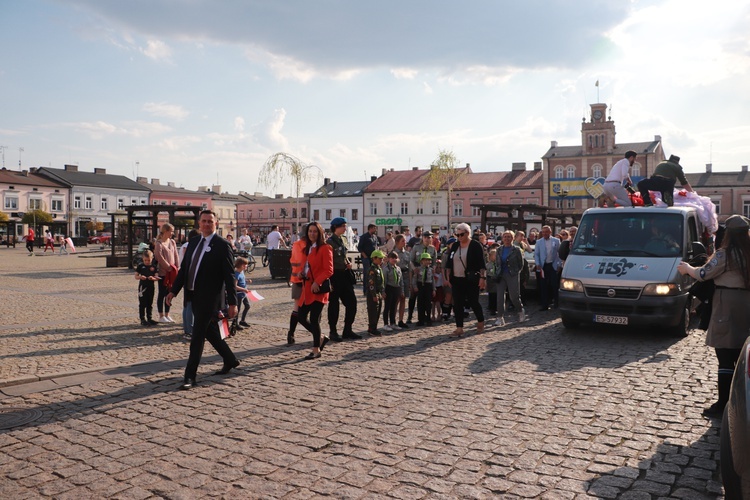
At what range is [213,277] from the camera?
6.59 meters

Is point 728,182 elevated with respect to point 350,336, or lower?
elevated

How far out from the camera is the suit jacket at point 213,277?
21.4 feet

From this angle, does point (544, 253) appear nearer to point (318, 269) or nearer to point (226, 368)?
point (318, 269)

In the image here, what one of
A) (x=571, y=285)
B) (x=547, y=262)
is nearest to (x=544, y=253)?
(x=547, y=262)

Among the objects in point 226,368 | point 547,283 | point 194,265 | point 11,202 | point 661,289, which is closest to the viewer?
point 194,265

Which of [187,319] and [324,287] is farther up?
[324,287]

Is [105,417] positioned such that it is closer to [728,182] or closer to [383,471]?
[383,471]

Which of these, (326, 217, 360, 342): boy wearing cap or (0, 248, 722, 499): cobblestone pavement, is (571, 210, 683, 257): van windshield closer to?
(0, 248, 722, 499): cobblestone pavement

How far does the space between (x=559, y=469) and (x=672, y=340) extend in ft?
20.8

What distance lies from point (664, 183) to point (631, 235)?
2.59m

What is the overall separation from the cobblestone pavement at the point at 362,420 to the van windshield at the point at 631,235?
1622 mm

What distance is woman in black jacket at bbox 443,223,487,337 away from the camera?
9.86 m

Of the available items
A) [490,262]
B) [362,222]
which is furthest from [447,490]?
[362,222]

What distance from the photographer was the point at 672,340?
378 inches
